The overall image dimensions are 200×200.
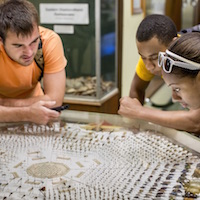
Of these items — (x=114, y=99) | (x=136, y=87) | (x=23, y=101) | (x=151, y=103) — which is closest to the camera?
(x=23, y=101)

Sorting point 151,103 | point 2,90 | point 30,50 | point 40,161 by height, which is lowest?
point 151,103

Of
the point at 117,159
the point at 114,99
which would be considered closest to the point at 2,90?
the point at 117,159

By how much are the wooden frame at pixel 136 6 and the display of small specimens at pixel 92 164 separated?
259 cm

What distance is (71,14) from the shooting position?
2.95m

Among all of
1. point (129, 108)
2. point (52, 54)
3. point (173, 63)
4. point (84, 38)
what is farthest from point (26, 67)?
point (84, 38)

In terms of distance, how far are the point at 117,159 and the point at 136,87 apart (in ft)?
2.77

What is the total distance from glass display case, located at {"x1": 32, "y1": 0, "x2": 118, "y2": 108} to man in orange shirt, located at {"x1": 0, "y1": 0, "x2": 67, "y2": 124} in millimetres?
1074

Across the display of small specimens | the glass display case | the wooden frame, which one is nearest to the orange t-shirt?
the display of small specimens

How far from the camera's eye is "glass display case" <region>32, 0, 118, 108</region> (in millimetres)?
2900

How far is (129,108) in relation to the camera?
1667 mm

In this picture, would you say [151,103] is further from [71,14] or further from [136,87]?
[136,87]

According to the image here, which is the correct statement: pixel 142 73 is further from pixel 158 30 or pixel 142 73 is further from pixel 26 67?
pixel 26 67

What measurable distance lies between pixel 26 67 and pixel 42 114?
0.34 metres

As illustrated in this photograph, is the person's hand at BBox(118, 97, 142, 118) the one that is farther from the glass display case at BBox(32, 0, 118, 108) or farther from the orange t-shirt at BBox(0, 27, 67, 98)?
the glass display case at BBox(32, 0, 118, 108)
